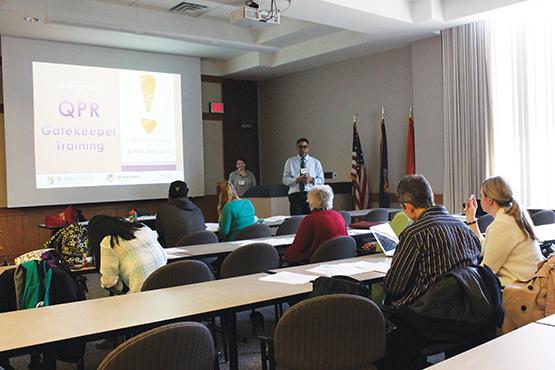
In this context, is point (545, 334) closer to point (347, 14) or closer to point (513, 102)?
point (347, 14)

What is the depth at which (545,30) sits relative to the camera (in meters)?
6.58

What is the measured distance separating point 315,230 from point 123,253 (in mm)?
1576

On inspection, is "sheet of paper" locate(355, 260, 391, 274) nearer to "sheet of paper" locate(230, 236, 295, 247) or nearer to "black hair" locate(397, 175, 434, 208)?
"black hair" locate(397, 175, 434, 208)

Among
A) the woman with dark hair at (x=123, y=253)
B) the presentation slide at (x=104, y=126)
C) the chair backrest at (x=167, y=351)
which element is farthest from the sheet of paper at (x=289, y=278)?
the presentation slide at (x=104, y=126)

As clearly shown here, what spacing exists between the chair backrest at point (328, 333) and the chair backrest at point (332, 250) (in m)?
1.76

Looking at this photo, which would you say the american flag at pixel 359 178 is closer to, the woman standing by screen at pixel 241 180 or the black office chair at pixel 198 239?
the woman standing by screen at pixel 241 180

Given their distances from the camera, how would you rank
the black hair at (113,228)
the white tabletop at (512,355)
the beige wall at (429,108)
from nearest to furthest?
the white tabletop at (512,355), the black hair at (113,228), the beige wall at (429,108)

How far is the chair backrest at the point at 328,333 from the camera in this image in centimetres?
207

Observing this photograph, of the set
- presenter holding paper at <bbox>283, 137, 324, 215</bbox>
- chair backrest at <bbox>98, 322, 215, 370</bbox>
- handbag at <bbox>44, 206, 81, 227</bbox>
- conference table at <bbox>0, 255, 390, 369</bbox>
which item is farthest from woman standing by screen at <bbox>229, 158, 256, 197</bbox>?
chair backrest at <bbox>98, 322, 215, 370</bbox>

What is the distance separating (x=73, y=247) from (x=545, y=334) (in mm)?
Result: 3129

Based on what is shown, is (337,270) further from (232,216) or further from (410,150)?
(410,150)

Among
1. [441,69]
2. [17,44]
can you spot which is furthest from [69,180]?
[441,69]

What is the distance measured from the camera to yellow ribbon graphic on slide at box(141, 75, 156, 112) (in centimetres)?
900

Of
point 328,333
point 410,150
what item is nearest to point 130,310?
point 328,333
